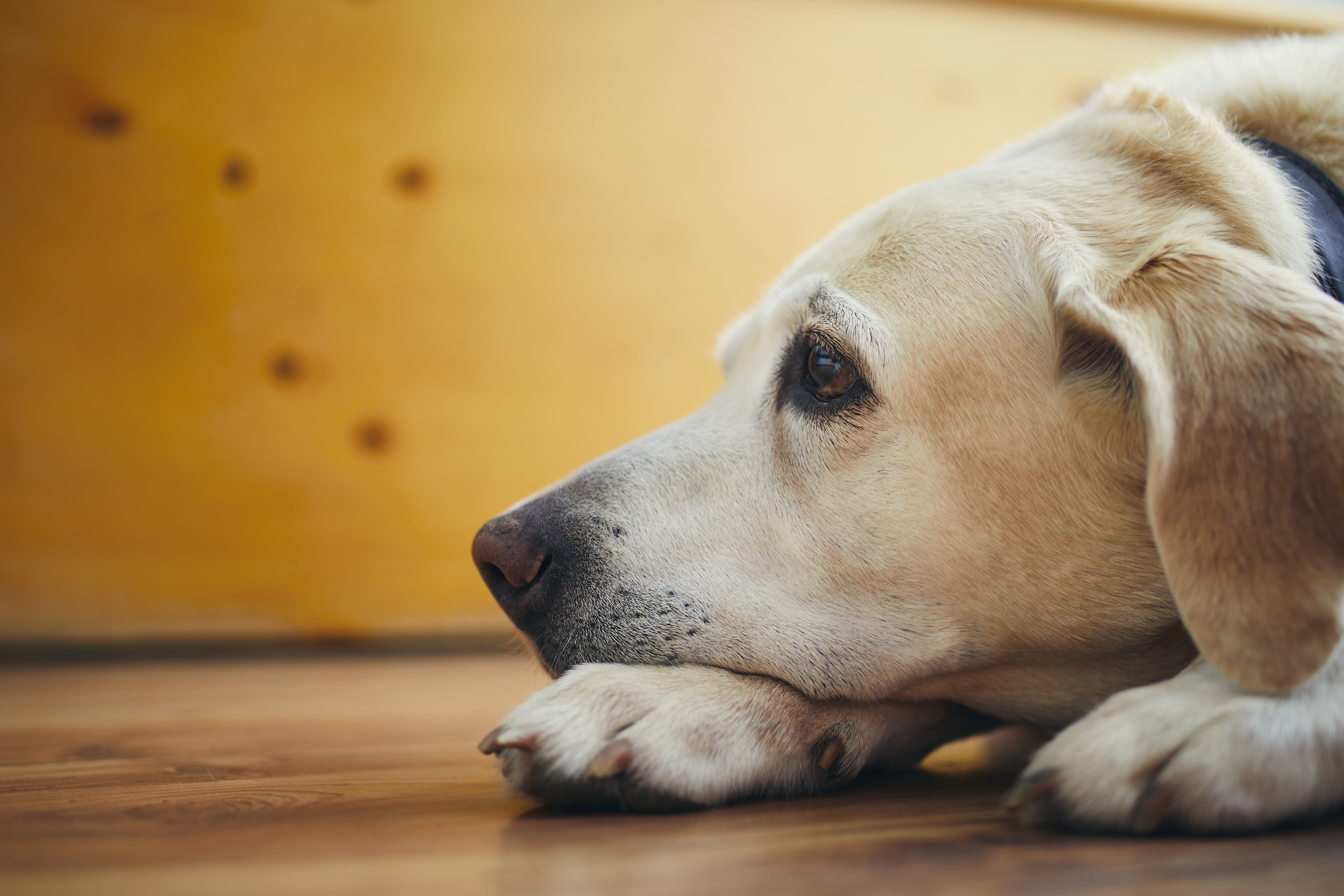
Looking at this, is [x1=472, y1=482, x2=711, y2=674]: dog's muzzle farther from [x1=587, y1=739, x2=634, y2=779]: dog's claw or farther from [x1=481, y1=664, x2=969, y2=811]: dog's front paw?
[x1=587, y1=739, x2=634, y2=779]: dog's claw

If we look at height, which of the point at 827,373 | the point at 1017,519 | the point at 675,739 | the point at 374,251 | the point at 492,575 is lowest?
the point at 675,739

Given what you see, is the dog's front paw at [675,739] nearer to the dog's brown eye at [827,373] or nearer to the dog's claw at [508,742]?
the dog's claw at [508,742]

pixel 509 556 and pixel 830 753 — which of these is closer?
pixel 830 753

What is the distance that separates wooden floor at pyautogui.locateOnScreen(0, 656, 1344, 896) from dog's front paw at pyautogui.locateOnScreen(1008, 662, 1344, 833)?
2cm

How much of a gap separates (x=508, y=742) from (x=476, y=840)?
5.0 inches

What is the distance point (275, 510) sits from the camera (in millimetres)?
3143

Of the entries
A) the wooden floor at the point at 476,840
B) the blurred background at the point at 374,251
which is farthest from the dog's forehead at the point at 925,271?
the blurred background at the point at 374,251

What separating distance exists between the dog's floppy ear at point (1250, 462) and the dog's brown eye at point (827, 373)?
1.11 ft

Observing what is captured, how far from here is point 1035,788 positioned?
0.88m

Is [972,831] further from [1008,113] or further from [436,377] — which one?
[1008,113]

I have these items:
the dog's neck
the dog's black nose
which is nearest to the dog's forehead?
the dog's neck

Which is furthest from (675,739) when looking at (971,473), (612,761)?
(971,473)

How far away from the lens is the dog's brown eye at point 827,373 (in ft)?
4.10

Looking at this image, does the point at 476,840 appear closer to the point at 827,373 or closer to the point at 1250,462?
the point at 827,373
